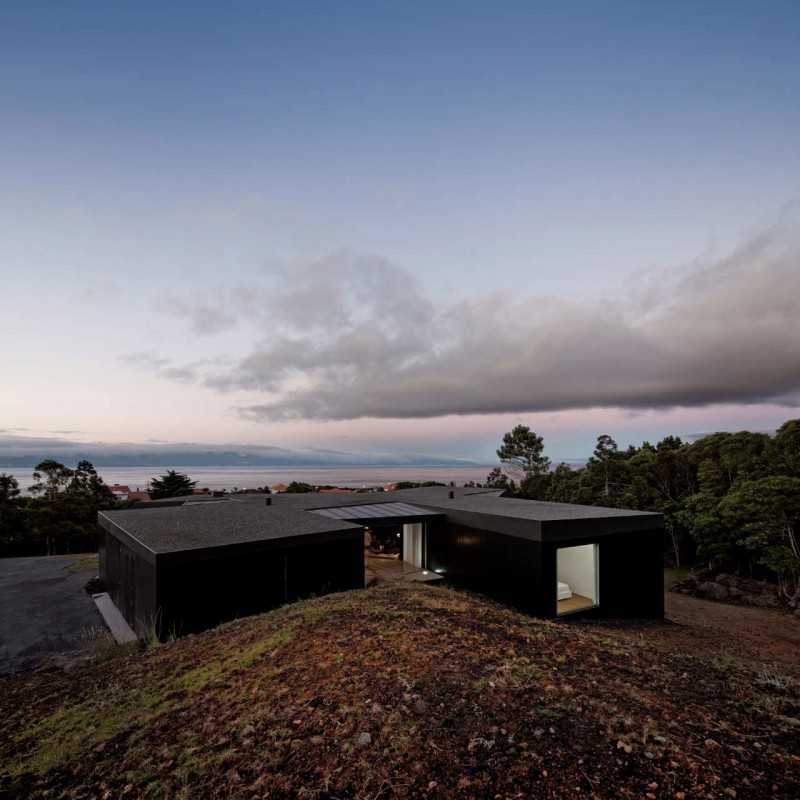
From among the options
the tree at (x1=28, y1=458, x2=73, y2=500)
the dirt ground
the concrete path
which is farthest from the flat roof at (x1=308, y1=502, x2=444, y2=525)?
the tree at (x1=28, y1=458, x2=73, y2=500)

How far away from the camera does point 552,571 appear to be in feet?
31.3

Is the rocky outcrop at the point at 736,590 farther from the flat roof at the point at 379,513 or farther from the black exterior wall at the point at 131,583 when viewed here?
the black exterior wall at the point at 131,583

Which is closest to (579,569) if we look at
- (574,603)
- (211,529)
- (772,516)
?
(574,603)

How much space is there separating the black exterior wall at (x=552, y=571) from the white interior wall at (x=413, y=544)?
2581 millimetres

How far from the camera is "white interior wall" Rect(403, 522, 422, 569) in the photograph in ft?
46.0

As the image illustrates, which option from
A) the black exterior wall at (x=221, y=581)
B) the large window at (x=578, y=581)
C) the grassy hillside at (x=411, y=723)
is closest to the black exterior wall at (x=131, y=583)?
the black exterior wall at (x=221, y=581)

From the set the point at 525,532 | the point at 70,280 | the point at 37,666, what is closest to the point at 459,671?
the point at 525,532

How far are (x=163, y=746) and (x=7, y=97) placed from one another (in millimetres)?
15185

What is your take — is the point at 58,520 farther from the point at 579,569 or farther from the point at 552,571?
the point at 579,569

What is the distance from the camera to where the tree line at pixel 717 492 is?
1584 centimetres

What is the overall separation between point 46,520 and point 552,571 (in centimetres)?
2707

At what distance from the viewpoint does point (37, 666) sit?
6570mm

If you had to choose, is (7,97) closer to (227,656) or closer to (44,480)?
(227,656)

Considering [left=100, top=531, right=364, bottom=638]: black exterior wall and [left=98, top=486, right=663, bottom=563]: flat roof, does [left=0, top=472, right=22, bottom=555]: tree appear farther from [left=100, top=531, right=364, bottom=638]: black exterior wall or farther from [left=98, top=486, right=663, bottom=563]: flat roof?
[left=100, top=531, right=364, bottom=638]: black exterior wall
